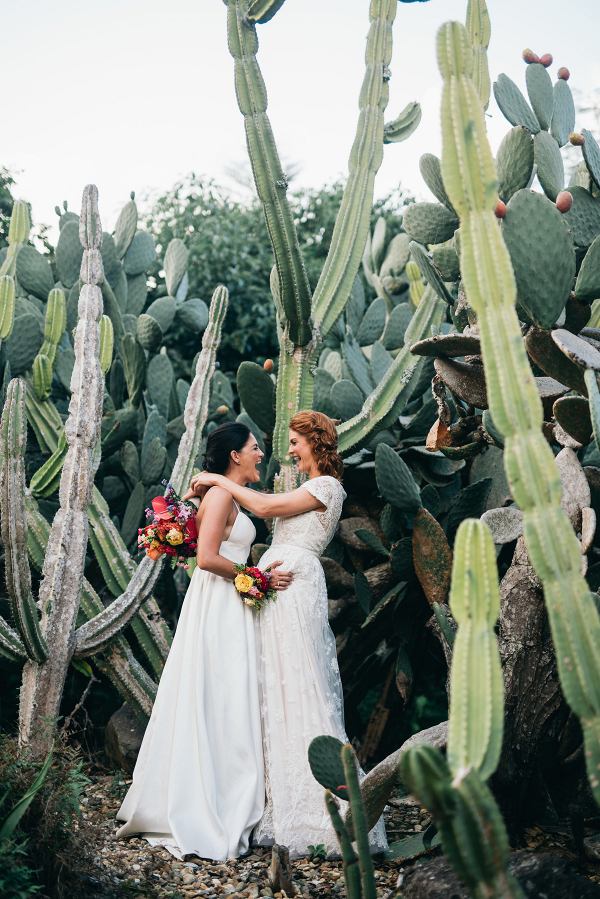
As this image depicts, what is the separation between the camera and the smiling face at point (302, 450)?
3221 millimetres

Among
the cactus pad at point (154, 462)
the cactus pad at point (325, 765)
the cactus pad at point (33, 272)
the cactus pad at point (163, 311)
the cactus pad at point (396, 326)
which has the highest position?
the cactus pad at point (33, 272)

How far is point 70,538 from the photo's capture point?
315 cm

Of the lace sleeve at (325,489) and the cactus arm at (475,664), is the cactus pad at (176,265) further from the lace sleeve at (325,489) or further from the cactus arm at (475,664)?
the cactus arm at (475,664)

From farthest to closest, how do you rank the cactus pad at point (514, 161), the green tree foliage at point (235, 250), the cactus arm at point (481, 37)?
the green tree foliage at point (235, 250), the cactus arm at point (481, 37), the cactus pad at point (514, 161)

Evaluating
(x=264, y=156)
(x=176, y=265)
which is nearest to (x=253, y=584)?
(x=264, y=156)

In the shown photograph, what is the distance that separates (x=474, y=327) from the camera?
2.76 meters

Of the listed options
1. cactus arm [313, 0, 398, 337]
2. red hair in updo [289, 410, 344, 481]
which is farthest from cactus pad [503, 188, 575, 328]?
cactus arm [313, 0, 398, 337]

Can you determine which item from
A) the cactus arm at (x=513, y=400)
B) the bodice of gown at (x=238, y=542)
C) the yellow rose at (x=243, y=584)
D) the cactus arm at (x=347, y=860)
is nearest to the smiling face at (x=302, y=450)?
the bodice of gown at (x=238, y=542)

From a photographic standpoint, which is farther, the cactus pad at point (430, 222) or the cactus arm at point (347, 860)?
the cactus pad at point (430, 222)

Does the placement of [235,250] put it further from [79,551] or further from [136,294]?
[79,551]

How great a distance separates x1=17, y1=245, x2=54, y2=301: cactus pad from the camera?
4.90 metres

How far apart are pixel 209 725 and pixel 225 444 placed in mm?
1280

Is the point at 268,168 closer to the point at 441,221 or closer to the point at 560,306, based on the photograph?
the point at 441,221

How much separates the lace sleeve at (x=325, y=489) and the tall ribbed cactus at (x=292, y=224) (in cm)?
33
